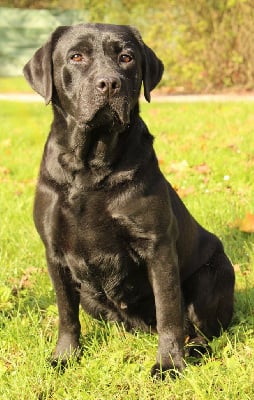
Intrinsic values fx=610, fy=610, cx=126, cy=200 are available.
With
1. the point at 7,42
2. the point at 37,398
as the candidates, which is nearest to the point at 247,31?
the point at 7,42

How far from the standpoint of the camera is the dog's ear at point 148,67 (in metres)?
3.11

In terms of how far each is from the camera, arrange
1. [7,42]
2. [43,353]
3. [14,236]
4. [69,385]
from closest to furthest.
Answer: [69,385] < [43,353] < [14,236] < [7,42]

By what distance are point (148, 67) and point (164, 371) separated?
1501mm

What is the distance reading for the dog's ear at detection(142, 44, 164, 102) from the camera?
3.11 m

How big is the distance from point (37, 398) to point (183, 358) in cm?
72

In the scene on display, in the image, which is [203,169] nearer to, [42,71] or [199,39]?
[42,71]

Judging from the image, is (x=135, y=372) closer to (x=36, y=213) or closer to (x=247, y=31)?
(x=36, y=213)

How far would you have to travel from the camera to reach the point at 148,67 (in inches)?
123

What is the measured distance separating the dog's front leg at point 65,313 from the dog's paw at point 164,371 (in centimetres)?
44

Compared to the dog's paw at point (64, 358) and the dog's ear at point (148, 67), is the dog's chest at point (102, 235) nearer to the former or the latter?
the dog's paw at point (64, 358)

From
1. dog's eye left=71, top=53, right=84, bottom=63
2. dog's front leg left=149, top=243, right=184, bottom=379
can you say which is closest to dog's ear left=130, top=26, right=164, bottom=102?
dog's eye left=71, top=53, right=84, bottom=63

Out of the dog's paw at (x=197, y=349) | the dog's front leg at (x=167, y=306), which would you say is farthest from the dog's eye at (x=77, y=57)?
the dog's paw at (x=197, y=349)

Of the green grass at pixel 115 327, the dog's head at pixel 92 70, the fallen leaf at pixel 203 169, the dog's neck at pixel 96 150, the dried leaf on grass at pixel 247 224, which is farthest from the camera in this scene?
the fallen leaf at pixel 203 169

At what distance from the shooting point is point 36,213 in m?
3.00
